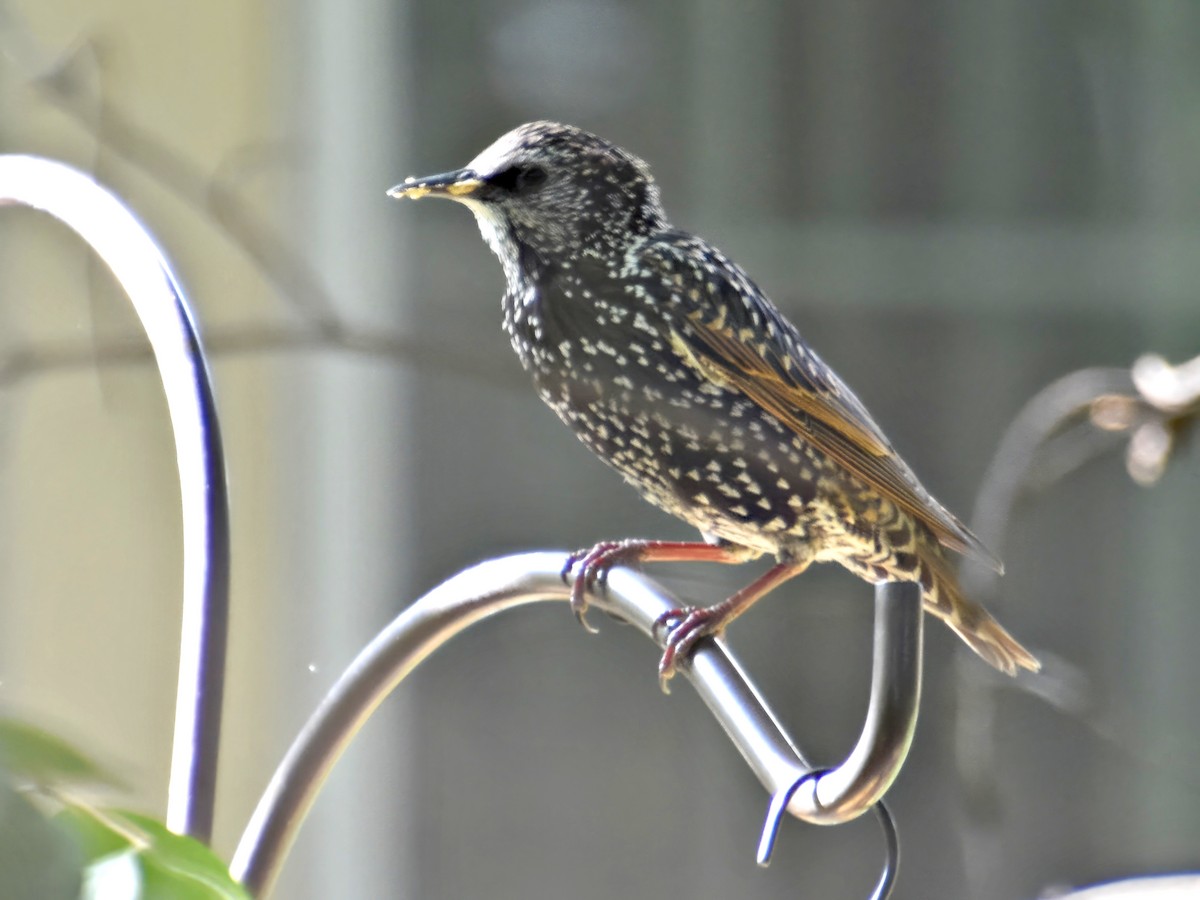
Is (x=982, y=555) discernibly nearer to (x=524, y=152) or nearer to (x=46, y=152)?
(x=524, y=152)

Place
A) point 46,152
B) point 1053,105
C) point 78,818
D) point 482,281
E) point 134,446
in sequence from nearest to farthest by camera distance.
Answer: point 78,818
point 46,152
point 134,446
point 482,281
point 1053,105

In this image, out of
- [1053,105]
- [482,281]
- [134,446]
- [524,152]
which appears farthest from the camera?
[1053,105]

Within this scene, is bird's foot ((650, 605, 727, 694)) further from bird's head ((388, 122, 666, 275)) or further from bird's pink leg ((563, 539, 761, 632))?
bird's head ((388, 122, 666, 275))

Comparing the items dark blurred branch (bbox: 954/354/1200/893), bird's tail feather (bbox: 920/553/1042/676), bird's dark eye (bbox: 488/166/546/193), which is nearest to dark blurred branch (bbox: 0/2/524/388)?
bird's dark eye (bbox: 488/166/546/193)

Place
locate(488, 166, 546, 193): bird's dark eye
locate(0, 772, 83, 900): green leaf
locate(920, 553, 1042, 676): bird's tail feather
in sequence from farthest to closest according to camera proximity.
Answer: locate(920, 553, 1042, 676): bird's tail feather, locate(488, 166, 546, 193): bird's dark eye, locate(0, 772, 83, 900): green leaf

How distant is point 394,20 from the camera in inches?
57.3

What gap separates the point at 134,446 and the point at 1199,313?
1.36 m

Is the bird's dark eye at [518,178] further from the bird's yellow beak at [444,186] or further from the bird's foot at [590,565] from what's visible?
the bird's foot at [590,565]

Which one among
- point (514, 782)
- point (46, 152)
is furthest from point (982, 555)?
point (514, 782)

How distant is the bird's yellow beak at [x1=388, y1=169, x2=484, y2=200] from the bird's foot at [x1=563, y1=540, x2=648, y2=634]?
20cm

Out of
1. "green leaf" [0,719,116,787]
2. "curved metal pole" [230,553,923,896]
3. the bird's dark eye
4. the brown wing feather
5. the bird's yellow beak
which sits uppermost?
the bird's dark eye

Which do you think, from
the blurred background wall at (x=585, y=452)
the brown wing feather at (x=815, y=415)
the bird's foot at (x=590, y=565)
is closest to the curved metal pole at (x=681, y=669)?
the bird's foot at (x=590, y=565)

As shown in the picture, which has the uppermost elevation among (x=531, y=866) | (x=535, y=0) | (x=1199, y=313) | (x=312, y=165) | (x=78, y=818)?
(x=535, y=0)

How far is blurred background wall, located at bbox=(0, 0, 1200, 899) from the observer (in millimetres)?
1077
